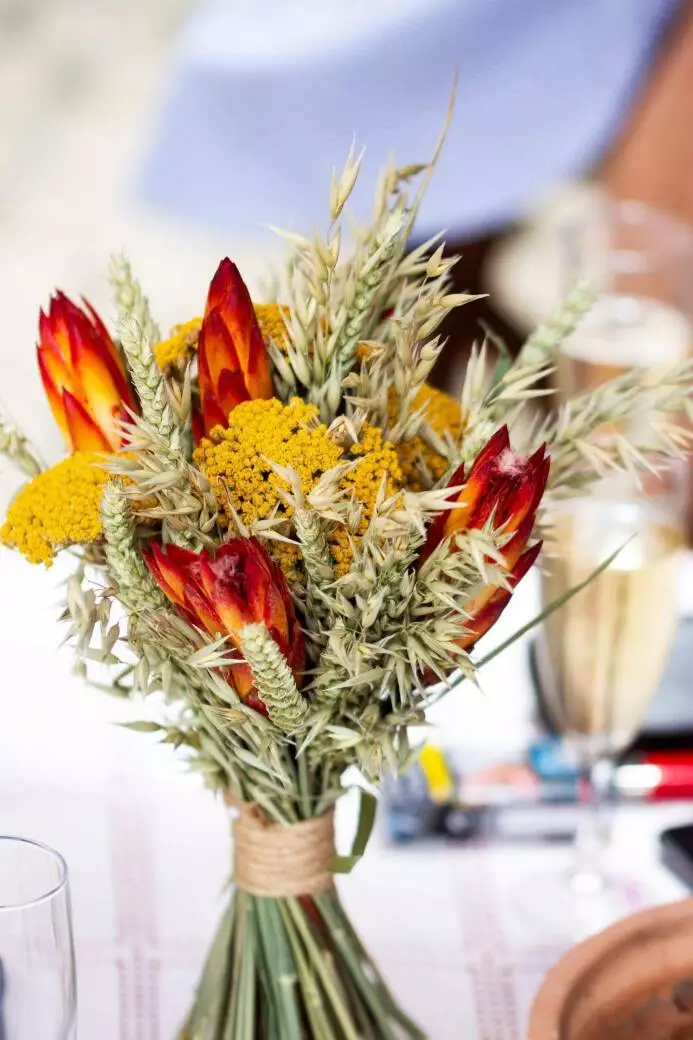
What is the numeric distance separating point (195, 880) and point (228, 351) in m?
0.40

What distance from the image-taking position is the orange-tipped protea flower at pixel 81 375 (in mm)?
467

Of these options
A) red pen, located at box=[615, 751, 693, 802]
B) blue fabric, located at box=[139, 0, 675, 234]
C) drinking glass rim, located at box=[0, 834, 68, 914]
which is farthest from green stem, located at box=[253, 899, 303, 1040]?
blue fabric, located at box=[139, 0, 675, 234]

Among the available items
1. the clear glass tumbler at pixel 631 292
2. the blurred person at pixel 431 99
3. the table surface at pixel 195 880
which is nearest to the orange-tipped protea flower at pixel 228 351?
the table surface at pixel 195 880

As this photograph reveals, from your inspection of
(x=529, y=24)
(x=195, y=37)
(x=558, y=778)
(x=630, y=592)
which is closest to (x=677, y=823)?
(x=558, y=778)

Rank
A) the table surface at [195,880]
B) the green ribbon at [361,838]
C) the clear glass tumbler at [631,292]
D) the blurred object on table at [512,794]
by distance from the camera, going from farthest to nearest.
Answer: the clear glass tumbler at [631,292], the blurred object on table at [512,794], the table surface at [195,880], the green ribbon at [361,838]

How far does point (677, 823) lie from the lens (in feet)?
2.60

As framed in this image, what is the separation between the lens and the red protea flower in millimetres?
413

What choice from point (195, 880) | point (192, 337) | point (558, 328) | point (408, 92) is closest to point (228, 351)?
point (192, 337)

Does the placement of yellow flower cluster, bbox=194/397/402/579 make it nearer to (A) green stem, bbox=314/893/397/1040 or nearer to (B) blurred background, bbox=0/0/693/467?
Result: (A) green stem, bbox=314/893/397/1040

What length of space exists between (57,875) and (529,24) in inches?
75.7

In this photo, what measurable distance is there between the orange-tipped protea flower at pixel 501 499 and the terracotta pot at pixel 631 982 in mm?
168

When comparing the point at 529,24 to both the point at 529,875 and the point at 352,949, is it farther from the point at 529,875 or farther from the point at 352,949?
the point at 352,949

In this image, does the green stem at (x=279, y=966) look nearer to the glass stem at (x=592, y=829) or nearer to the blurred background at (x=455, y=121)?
the glass stem at (x=592, y=829)

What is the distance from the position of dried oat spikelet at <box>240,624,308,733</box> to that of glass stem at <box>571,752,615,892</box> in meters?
0.35
